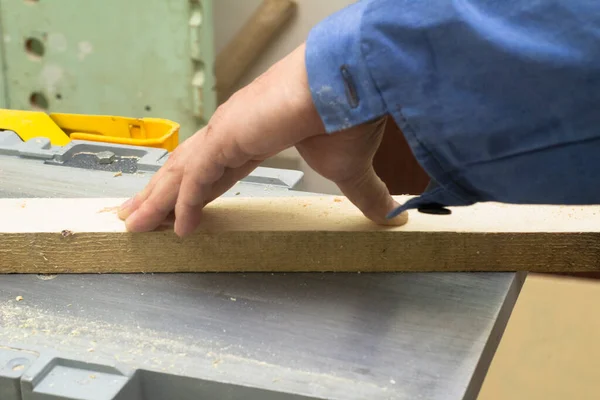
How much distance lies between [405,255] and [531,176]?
22 cm

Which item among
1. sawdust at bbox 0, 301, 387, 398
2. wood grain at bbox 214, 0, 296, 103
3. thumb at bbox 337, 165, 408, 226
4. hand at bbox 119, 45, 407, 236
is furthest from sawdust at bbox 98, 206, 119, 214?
wood grain at bbox 214, 0, 296, 103

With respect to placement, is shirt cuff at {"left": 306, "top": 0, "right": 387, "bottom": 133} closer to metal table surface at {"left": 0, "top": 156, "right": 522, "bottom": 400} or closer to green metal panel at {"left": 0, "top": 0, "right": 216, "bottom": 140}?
metal table surface at {"left": 0, "top": 156, "right": 522, "bottom": 400}

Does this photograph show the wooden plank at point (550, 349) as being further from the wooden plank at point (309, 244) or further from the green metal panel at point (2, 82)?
the green metal panel at point (2, 82)

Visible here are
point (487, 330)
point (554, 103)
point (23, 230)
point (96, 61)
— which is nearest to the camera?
point (554, 103)

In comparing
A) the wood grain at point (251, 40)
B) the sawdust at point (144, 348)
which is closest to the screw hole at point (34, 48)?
the wood grain at point (251, 40)

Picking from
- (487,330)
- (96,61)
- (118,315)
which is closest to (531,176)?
(487,330)

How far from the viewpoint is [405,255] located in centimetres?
73

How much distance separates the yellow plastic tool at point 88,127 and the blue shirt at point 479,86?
0.65 metres

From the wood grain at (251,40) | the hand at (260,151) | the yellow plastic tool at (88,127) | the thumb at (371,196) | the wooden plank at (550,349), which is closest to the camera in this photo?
the hand at (260,151)

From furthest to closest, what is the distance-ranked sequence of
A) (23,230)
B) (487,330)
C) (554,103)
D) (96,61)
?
(96,61) < (23,230) < (487,330) < (554,103)

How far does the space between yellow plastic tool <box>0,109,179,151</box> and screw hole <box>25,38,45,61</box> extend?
31cm

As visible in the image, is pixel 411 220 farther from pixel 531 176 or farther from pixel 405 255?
pixel 531 176

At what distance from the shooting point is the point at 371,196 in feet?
2.40

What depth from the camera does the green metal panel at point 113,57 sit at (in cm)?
141
